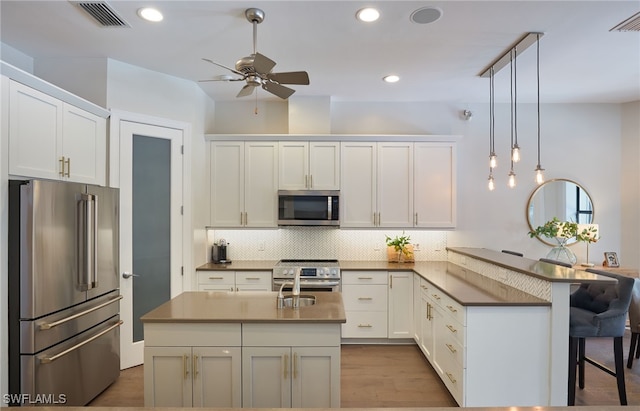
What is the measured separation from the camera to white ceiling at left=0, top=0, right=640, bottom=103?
2441 mm

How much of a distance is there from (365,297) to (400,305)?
41 cm

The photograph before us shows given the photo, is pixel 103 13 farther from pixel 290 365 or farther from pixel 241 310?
pixel 290 365

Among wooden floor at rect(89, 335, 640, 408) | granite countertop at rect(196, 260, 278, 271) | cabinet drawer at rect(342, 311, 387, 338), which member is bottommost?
wooden floor at rect(89, 335, 640, 408)

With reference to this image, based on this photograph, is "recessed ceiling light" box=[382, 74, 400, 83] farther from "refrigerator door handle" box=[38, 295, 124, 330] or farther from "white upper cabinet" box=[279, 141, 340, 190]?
"refrigerator door handle" box=[38, 295, 124, 330]

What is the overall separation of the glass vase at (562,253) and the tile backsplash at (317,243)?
1.32 metres

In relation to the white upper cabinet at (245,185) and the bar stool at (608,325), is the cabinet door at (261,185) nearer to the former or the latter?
the white upper cabinet at (245,185)

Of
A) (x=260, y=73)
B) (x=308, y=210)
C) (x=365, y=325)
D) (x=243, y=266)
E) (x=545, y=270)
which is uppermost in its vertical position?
(x=260, y=73)

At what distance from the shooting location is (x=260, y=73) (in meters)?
2.23

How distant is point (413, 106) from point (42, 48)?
403cm

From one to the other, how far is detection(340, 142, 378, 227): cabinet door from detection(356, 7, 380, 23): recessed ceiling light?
6.18 ft

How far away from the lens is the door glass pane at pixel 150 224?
136 inches

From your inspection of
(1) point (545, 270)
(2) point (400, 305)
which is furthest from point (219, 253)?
(1) point (545, 270)

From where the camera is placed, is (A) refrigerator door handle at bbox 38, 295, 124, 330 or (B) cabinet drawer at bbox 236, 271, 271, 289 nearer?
(A) refrigerator door handle at bbox 38, 295, 124, 330

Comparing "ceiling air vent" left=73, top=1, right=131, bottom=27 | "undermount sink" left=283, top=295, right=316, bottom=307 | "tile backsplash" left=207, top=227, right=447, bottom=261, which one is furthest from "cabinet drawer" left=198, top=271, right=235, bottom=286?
"ceiling air vent" left=73, top=1, right=131, bottom=27
